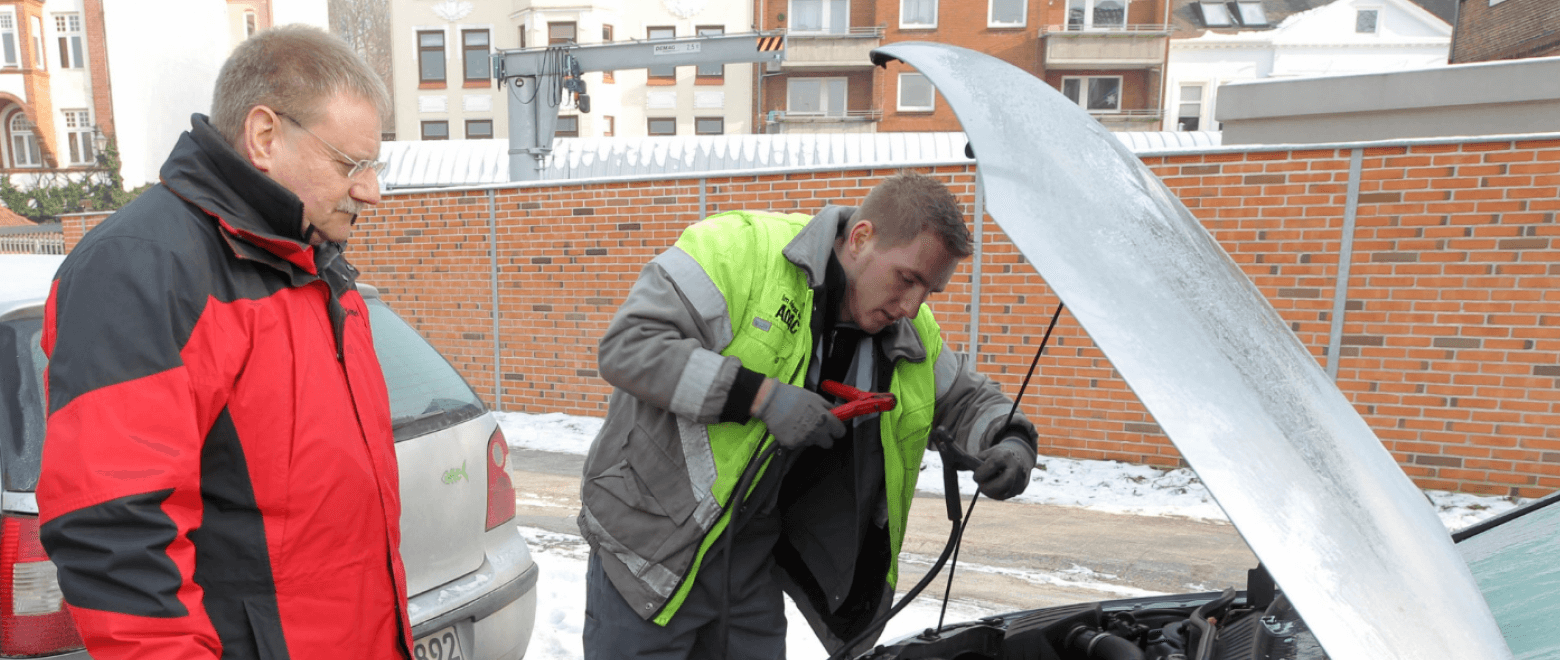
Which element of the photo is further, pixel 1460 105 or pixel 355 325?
pixel 1460 105

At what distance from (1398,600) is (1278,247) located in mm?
5647

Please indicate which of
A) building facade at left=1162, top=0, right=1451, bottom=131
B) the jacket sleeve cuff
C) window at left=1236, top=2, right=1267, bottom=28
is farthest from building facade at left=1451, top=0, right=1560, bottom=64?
the jacket sleeve cuff

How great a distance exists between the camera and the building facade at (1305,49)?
29531 mm

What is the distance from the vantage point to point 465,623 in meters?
2.38

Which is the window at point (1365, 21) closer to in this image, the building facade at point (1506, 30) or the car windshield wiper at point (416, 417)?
the building facade at point (1506, 30)

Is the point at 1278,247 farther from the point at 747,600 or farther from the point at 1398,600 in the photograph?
the point at 1398,600

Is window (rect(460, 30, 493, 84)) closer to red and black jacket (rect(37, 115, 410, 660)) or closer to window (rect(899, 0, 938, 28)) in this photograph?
window (rect(899, 0, 938, 28))

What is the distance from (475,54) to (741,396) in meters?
33.1

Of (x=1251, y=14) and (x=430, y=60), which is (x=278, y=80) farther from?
(x=1251, y=14)

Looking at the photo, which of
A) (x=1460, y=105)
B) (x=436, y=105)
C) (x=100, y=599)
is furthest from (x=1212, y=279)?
(x=436, y=105)

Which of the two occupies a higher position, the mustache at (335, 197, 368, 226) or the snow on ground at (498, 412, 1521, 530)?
the mustache at (335, 197, 368, 226)

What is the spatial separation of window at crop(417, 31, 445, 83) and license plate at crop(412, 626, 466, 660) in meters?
32.9

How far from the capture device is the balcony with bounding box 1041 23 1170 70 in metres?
28.1

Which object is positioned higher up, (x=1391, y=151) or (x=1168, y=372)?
(x=1391, y=151)
